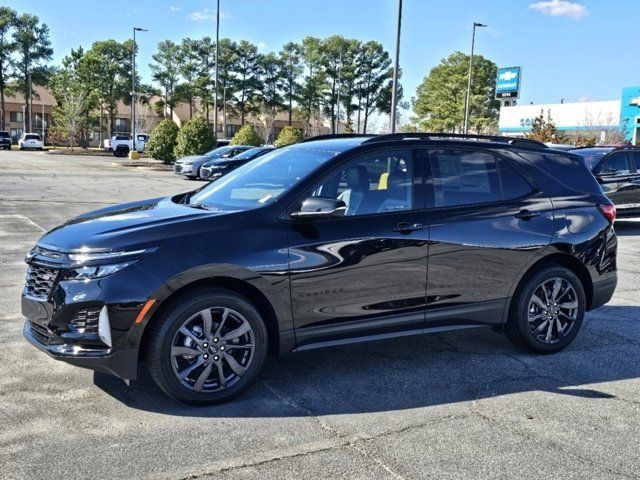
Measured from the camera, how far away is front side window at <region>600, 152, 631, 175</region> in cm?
1298

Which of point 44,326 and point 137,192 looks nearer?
point 44,326

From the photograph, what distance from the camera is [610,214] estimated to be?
5.68 m

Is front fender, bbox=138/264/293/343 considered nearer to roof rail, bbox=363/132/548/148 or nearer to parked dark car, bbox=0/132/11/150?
Result: roof rail, bbox=363/132/548/148

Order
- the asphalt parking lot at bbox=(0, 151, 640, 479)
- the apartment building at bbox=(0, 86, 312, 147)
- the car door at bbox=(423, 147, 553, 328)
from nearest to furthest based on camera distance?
the asphalt parking lot at bbox=(0, 151, 640, 479) < the car door at bbox=(423, 147, 553, 328) < the apartment building at bbox=(0, 86, 312, 147)

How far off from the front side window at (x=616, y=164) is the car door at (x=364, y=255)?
9.67 m

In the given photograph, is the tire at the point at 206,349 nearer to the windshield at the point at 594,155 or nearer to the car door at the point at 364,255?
the car door at the point at 364,255

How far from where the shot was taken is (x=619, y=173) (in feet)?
43.1

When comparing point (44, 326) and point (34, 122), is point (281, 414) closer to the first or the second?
point (44, 326)

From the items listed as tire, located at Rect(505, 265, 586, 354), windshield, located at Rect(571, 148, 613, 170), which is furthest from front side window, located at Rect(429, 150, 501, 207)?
windshield, located at Rect(571, 148, 613, 170)

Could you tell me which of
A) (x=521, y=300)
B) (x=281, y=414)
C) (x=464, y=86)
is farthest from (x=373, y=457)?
(x=464, y=86)

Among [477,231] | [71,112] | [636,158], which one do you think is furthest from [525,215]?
[71,112]

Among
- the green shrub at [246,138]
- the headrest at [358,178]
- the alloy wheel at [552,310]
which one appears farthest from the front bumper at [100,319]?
the green shrub at [246,138]

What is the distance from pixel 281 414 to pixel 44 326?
1.57m

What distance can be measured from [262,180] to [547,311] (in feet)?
8.52
